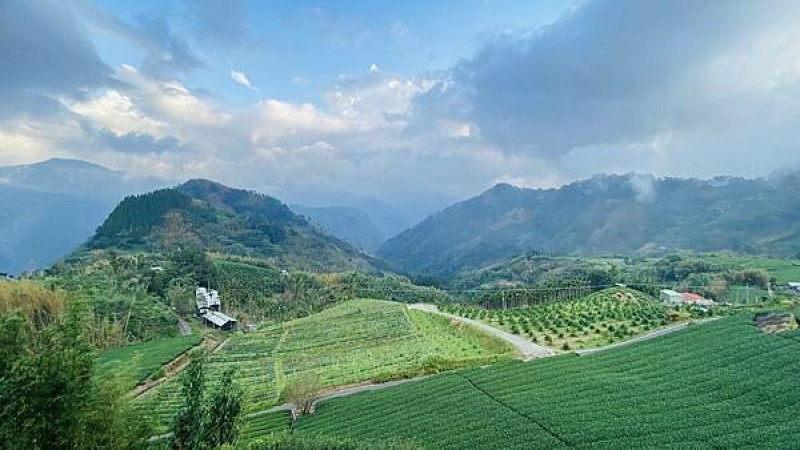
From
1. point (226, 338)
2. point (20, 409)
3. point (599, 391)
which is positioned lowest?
point (226, 338)

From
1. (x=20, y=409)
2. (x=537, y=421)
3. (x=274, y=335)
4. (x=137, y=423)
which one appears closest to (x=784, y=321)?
(x=537, y=421)

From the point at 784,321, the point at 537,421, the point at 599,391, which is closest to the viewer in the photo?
the point at 537,421

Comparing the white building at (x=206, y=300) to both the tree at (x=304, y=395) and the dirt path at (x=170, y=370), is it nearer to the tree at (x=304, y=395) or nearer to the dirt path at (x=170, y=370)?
the dirt path at (x=170, y=370)

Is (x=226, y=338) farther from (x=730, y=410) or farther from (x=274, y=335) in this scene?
(x=730, y=410)

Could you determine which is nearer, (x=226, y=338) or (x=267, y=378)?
(x=267, y=378)

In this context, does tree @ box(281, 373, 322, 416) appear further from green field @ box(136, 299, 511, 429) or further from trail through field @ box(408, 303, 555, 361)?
trail through field @ box(408, 303, 555, 361)

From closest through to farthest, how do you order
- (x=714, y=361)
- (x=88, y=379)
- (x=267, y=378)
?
1. (x=88, y=379)
2. (x=714, y=361)
3. (x=267, y=378)

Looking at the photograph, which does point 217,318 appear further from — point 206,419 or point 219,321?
point 206,419

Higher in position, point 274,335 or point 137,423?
point 137,423

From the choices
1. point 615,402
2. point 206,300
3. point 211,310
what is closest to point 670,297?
point 615,402
